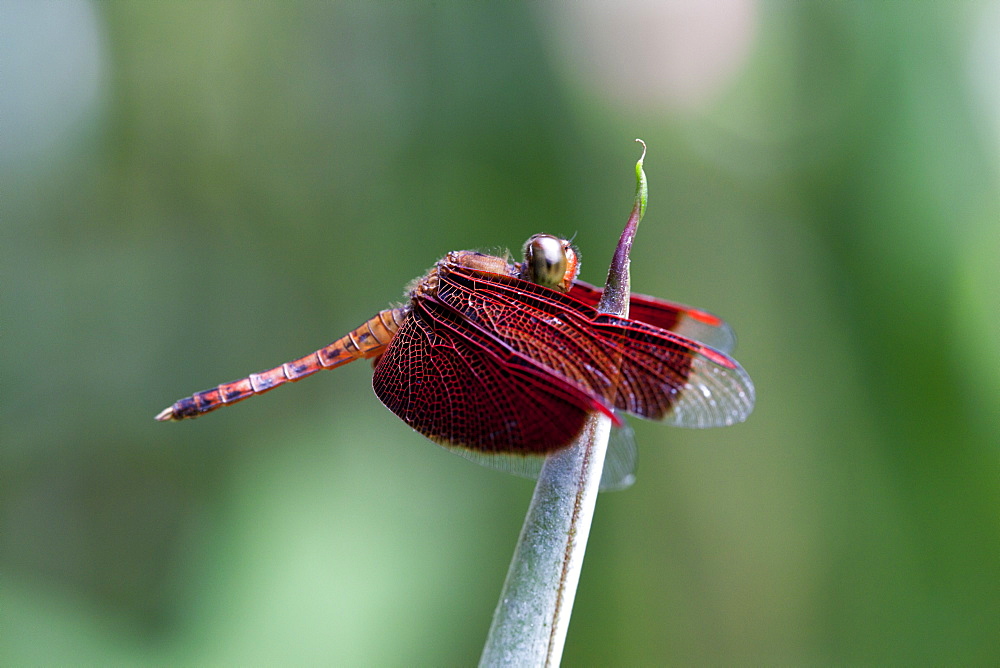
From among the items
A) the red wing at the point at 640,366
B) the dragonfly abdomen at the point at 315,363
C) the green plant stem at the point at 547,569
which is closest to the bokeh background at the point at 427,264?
the dragonfly abdomen at the point at 315,363

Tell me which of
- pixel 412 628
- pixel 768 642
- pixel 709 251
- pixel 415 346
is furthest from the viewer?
pixel 709 251

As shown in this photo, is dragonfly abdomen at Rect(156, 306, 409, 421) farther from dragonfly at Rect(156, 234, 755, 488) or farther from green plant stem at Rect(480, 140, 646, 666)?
green plant stem at Rect(480, 140, 646, 666)

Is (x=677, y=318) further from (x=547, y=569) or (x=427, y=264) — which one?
(x=427, y=264)

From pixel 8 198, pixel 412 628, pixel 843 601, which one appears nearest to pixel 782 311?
pixel 843 601

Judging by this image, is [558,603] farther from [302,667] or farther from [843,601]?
[843,601]

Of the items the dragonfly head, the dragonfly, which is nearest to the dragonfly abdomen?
the dragonfly

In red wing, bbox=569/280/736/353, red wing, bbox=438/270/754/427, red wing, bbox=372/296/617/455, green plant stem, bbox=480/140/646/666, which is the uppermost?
red wing, bbox=569/280/736/353
